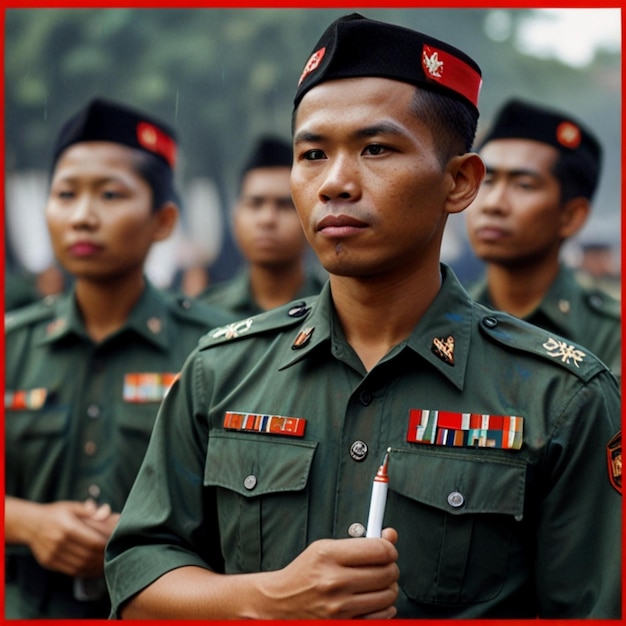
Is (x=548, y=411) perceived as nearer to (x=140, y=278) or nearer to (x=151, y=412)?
(x=151, y=412)

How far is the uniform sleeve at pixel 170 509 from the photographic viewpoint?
10.3 ft

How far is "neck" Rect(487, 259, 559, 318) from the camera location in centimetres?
611

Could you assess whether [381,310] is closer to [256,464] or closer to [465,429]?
[465,429]

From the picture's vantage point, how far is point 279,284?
7555 mm

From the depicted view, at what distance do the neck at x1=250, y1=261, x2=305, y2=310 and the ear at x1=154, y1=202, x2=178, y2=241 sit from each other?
1.43 metres

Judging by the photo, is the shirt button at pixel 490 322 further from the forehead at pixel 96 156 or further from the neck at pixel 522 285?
the forehead at pixel 96 156

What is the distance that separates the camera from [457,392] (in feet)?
10.2

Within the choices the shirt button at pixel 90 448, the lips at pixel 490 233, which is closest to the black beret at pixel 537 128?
the lips at pixel 490 233

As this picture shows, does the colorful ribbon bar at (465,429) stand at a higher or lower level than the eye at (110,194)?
lower

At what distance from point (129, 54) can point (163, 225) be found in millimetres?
7383

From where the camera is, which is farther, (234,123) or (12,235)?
(234,123)

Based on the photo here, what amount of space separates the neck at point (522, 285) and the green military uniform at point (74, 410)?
4.75 ft

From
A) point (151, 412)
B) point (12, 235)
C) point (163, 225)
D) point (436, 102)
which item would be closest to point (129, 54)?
point (12, 235)

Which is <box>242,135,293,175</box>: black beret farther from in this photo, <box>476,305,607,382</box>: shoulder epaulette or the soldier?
<box>476,305,607,382</box>: shoulder epaulette
